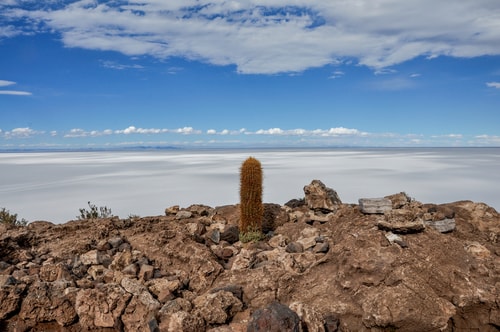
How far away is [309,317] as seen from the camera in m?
5.92

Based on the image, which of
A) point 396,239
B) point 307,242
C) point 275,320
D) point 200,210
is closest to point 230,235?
point 307,242

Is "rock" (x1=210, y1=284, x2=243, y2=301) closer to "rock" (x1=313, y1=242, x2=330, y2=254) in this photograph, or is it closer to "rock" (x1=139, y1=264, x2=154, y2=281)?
"rock" (x1=139, y1=264, x2=154, y2=281)

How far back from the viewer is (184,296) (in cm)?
707

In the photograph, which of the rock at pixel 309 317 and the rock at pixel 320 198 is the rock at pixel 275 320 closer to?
the rock at pixel 309 317

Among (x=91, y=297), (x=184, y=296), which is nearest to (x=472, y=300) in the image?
(x=184, y=296)

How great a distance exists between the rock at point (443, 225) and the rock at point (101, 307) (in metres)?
5.51

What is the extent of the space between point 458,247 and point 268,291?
132 inches

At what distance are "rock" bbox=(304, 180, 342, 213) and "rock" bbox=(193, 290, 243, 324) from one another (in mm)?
4431

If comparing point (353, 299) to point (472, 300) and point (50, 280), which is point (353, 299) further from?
point (50, 280)

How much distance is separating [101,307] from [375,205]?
522 cm

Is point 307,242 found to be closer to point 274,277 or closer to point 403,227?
point 274,277

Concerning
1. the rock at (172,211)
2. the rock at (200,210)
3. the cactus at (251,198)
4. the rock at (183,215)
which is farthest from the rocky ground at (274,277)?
the rock at (172,211)

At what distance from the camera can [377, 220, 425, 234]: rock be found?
25.3 ft

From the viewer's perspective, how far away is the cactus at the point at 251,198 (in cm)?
963
